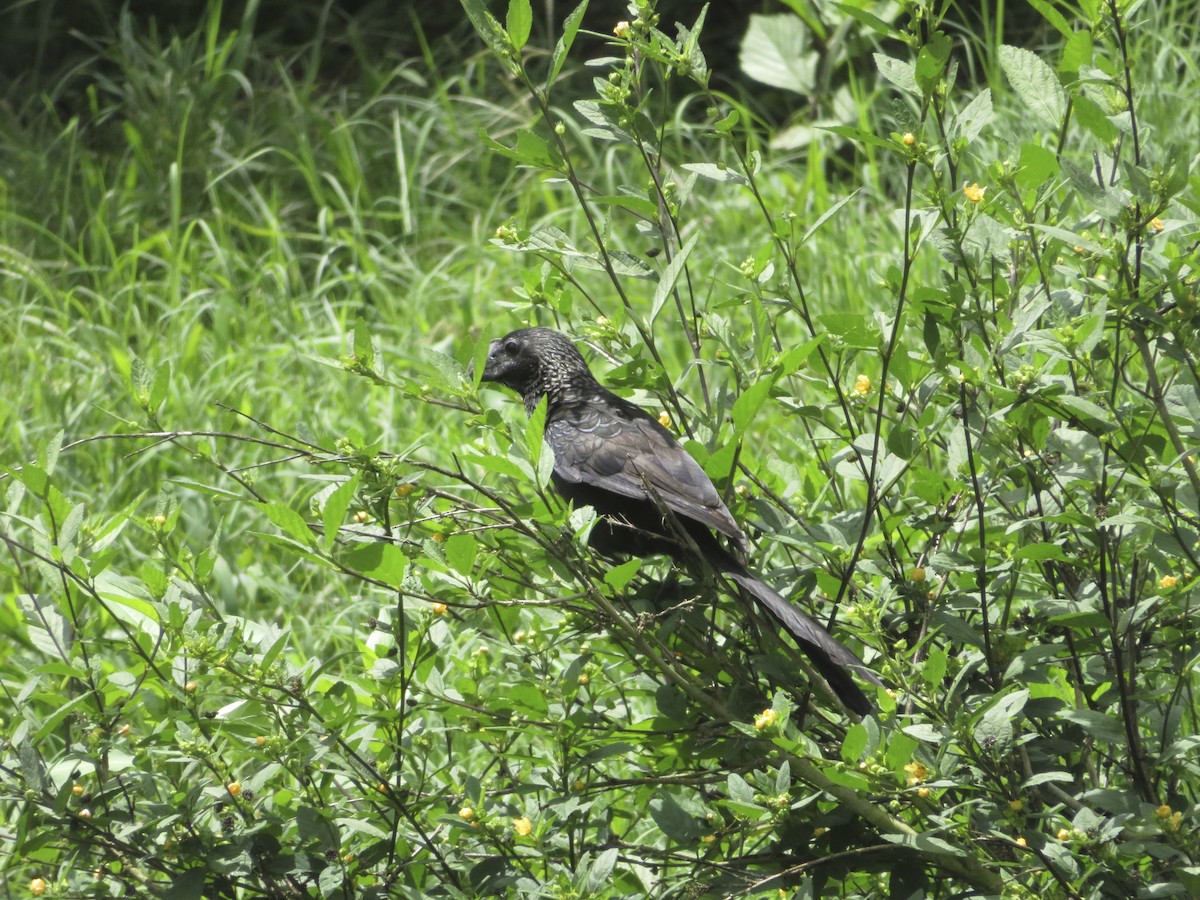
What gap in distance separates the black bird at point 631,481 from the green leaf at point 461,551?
0.24m

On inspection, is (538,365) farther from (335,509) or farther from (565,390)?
(335,509)

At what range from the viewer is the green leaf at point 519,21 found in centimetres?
198

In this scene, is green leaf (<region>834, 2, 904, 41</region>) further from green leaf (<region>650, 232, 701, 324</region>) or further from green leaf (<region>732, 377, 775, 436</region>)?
green leaf (<region>732, 377, 775, 436</region>)

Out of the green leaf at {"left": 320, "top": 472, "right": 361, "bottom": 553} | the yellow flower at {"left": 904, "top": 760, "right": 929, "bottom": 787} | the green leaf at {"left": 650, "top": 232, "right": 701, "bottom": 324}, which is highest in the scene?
the green leaf at {"left": 650, "top": 232, "right": 701, "bottom": 324}

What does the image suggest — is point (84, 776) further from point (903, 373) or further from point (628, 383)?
point (903, 373)

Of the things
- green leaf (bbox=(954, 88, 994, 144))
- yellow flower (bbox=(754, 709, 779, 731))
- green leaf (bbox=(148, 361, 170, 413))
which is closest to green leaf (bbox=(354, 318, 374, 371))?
green leaf (bbox=(148, 361, 170, 413))

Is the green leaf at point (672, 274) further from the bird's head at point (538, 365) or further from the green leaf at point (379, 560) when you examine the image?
the bird's head at point (538, 365)

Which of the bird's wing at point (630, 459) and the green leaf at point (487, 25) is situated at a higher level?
the green leaf at point (487, 25)

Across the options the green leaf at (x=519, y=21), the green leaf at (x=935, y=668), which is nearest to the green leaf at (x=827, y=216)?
the green leaf at (x=519, y=21)

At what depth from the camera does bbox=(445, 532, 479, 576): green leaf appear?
72.1 inches

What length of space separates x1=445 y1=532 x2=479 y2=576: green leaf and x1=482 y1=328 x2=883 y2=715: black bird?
0.24m

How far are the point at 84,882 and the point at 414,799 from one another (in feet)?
1.98

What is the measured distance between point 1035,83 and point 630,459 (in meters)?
0.90

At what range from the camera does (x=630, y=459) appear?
2471mm
